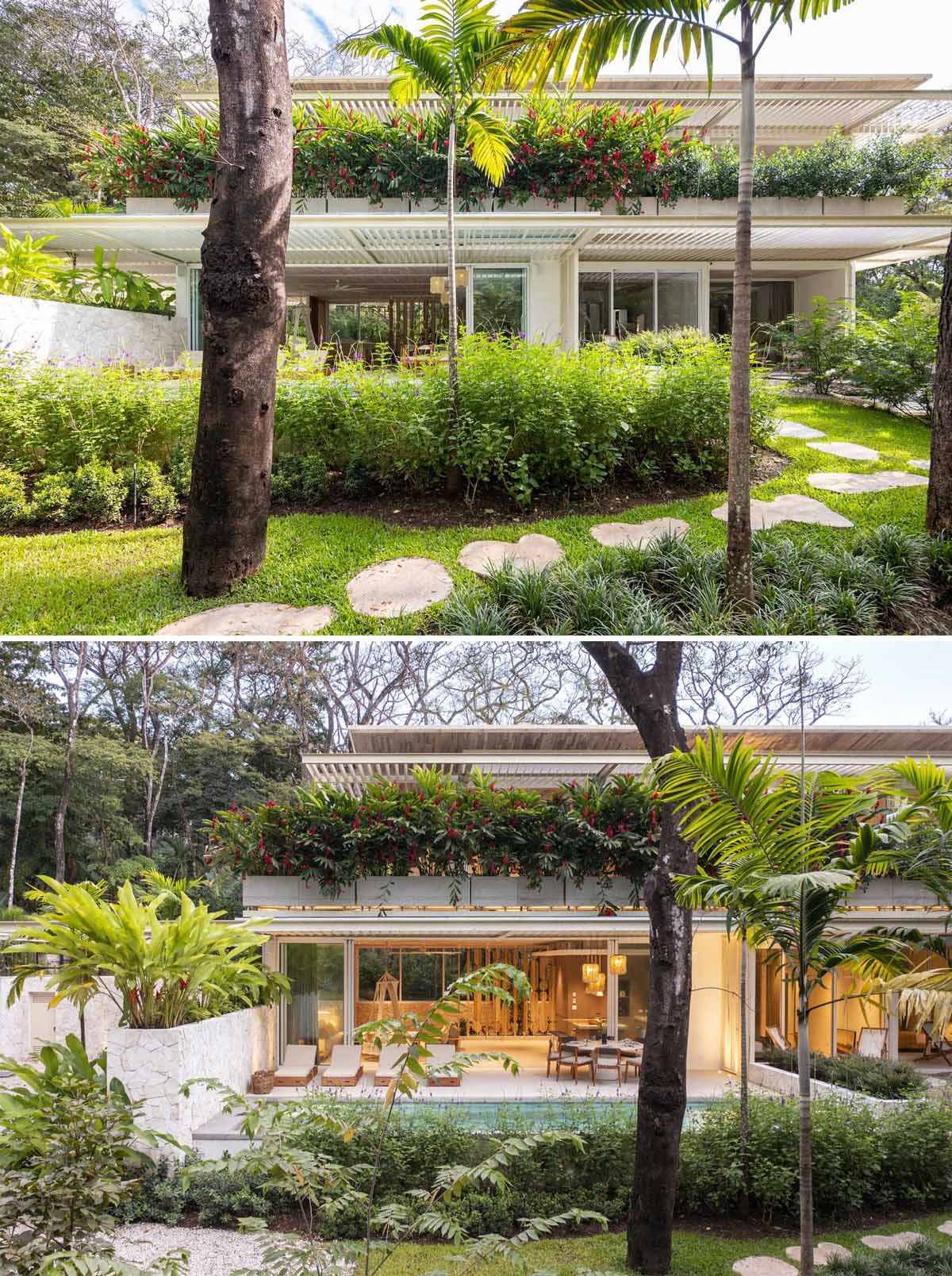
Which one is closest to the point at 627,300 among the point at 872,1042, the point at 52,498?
the point at 52,498

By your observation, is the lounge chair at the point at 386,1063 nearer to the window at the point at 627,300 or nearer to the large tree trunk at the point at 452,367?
the large tree trunk at the point at 452,367

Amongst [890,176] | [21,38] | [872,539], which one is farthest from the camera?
[890,176]

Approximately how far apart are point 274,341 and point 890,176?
3561 millimetres

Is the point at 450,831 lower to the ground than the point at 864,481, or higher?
lower

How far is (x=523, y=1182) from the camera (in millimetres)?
6895

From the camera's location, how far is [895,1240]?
21.4 feet

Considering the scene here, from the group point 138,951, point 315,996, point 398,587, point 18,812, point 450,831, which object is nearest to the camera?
point 398,587

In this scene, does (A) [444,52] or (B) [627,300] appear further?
(B) [627,300]

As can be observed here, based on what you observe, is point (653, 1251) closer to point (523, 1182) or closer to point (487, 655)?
point (523, 1182)

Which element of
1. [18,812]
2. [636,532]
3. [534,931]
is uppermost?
[636,532]

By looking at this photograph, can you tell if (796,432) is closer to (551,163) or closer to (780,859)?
(551,163)

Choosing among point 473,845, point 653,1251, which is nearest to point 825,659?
point 473,845

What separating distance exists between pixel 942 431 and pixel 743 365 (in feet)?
4.22

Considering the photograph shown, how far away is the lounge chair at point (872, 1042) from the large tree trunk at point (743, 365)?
7.67m
